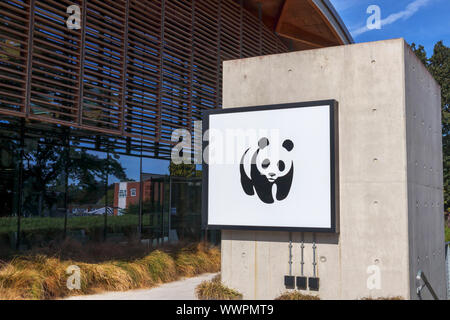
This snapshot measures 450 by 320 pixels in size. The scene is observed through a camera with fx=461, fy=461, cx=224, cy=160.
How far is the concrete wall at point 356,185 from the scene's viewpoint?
682 centimetres

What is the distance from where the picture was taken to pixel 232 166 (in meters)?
7.93

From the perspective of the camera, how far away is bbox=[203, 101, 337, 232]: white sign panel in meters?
7.22

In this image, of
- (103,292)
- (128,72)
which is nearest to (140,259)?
(103,292)

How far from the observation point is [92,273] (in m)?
9.58

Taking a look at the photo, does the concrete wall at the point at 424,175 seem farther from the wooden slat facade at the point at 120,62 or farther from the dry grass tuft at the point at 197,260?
the wooden slat facade at the point at 120,62

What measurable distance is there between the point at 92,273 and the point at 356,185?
5732mm

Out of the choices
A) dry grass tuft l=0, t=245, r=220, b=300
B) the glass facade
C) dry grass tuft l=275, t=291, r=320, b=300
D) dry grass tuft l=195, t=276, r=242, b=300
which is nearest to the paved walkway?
dry grass tuft l=0, t=245, r=220, b=300

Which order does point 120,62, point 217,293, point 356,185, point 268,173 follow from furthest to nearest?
1. point 120,62
2. point 217,293
3. point 268,173
4. point 356,185

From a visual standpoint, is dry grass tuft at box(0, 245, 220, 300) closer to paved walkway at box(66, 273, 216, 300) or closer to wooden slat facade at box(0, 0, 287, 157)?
paved walkway at box(66, 273, 216, 300)

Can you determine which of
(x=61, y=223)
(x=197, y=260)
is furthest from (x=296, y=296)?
(x=61, y=223)

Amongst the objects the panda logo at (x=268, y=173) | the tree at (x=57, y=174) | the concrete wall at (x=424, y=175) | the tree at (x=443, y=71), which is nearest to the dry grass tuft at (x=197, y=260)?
the tree at (x=57, y=174)

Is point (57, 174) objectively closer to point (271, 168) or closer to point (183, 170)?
point (183, 170)

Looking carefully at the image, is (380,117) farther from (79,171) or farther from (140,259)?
(79,171)
